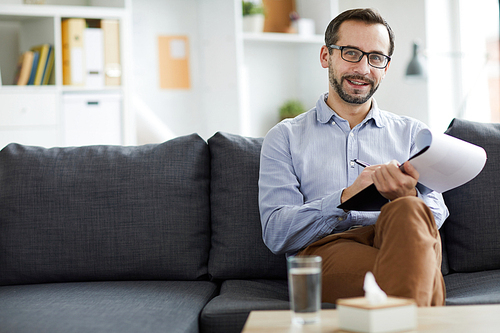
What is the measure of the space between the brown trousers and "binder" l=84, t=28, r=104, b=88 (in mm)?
2427

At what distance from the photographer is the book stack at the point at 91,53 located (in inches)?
130

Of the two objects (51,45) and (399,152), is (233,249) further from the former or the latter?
(51,45)

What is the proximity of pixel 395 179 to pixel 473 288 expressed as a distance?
0.48m

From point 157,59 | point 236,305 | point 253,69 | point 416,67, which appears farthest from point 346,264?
point 253,69

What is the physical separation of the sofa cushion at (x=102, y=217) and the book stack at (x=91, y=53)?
1.68 meters

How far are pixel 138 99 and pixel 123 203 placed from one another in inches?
86.6

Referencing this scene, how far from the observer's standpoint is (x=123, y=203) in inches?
66.5

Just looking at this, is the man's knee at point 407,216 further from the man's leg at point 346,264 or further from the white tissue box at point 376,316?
the white tissue box at point 376,316

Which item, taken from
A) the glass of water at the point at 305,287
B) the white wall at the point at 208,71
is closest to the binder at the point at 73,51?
the white wall at the point at 208,71

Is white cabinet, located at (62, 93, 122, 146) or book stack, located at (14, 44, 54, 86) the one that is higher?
book stack, located at (14, 44, 54, 86)

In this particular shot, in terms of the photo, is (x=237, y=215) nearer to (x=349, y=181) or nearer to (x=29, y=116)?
(x=349, y=181)

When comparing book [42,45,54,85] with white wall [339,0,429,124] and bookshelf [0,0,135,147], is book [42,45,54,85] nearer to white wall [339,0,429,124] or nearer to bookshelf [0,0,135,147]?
bookshelf [0,0,135,147]

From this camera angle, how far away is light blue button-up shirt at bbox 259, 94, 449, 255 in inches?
57.9

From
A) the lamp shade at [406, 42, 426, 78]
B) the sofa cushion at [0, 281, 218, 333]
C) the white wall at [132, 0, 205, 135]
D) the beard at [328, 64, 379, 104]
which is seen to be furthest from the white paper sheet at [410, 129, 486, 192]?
the white wall at [132, 0, 205, 135]
